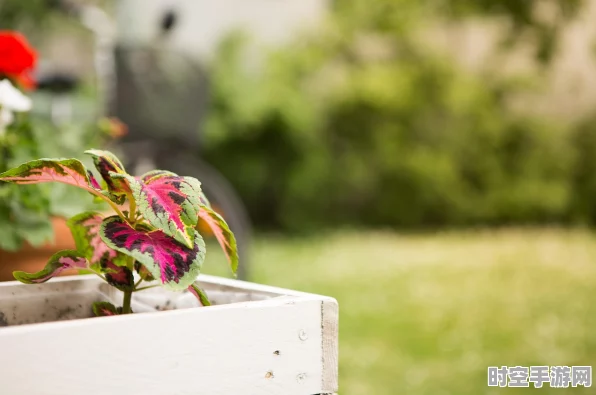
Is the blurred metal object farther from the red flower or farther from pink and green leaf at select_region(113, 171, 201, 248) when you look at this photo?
pink and green leaf at select_region(113, 171, 201, 248)

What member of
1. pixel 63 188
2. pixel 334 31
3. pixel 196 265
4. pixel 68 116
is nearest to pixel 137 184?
pixel 196 265

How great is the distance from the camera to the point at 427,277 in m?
3.65

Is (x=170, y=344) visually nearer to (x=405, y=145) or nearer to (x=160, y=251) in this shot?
(x=160, y=251)

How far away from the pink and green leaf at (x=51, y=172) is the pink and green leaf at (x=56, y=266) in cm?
8

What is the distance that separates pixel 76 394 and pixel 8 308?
0.68 ft

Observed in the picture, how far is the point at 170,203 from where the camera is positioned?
64 cm

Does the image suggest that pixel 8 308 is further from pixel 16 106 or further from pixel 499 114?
pixel 499 114

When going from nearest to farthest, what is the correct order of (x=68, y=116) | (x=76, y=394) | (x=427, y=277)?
(x=76, y=394) → (x=68, y=116) → (x=427, y=277)

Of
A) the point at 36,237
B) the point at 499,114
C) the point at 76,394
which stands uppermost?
the point at 499,114

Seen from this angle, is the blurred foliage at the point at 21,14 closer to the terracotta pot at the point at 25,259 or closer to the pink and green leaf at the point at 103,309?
the terracotta pot at the point at 25,259

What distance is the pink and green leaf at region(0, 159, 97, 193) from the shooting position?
63 cm

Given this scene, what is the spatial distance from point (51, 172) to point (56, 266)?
3.8 inches

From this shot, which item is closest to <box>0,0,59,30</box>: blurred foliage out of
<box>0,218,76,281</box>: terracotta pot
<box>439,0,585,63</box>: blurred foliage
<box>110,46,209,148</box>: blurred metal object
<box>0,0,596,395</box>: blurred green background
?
<box>110,46,209,148</box>: blurred metal object

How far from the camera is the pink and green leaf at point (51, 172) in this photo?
634 millimetres
